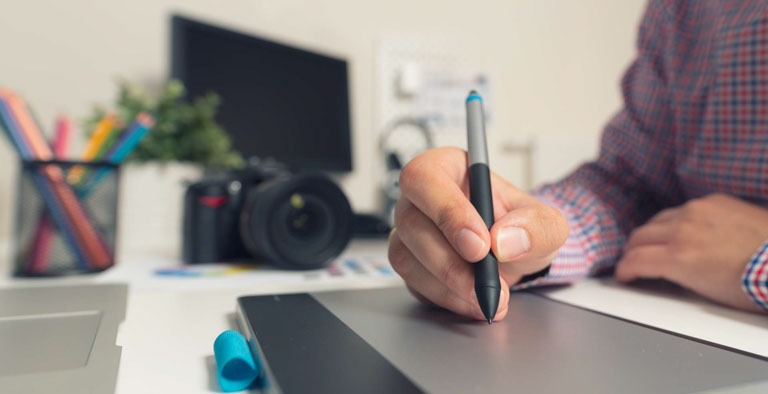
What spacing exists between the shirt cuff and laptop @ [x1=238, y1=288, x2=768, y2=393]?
0.10 metres

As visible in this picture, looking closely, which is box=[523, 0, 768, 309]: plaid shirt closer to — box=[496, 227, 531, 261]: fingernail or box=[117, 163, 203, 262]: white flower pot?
box=[496, 227, 531, 261]: fingernail

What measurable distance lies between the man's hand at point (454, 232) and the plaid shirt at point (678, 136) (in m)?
0.09

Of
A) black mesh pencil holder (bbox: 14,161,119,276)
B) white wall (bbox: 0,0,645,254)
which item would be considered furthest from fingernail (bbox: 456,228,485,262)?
white wall (bbox: 0,0,645,254)

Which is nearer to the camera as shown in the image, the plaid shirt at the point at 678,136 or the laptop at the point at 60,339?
the laptop at the point at 60,339

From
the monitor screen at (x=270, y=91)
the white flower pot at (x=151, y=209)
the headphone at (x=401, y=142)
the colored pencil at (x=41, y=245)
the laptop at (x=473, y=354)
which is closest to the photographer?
the laptop at (x=473, y=354)

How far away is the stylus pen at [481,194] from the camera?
25 cm

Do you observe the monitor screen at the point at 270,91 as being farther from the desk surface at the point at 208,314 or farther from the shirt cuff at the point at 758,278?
the shirt cuff at the point at 758,278

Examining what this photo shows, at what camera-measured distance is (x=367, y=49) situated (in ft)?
3.16

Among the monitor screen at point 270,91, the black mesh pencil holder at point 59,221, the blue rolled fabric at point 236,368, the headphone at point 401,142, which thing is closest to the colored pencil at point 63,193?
the black mesh pencil holder at point 59,221

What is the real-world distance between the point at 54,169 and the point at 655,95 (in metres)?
0.62

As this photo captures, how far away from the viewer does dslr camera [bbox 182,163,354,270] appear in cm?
52

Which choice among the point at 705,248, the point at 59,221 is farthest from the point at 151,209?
the point at 705,248

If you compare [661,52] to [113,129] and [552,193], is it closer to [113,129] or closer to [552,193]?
[552,193]

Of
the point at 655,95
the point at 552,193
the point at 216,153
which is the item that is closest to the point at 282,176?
the point at 216,153
